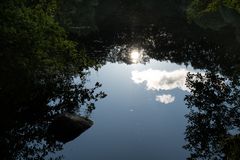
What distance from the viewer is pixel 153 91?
51000 mm

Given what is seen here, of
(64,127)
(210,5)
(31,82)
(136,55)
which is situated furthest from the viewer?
(136,55)

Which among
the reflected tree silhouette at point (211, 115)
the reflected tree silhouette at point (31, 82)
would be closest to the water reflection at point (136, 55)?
the reflected tree silhouette at point (211, 115)

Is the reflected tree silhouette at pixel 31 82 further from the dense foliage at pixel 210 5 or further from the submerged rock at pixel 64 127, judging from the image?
the dense foliage at pixel 210 5

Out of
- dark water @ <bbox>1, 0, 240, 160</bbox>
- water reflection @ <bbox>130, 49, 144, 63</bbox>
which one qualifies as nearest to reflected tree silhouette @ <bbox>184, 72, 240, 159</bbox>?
dark water @ <bbox>1, 0, 240, 160</bbox>

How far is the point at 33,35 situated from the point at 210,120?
1648 cm

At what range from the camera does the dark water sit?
3219cm

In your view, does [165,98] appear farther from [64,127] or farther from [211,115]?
[64,127]

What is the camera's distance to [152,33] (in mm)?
69750

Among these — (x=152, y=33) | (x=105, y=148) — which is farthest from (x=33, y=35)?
(x=152, y=33)

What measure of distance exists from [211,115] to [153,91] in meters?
16.4

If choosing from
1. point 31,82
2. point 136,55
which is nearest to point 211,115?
point 31,82

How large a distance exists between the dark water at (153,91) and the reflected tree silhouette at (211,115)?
8 cm

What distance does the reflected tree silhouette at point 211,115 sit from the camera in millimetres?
30094

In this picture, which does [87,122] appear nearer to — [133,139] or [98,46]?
[133,139]
